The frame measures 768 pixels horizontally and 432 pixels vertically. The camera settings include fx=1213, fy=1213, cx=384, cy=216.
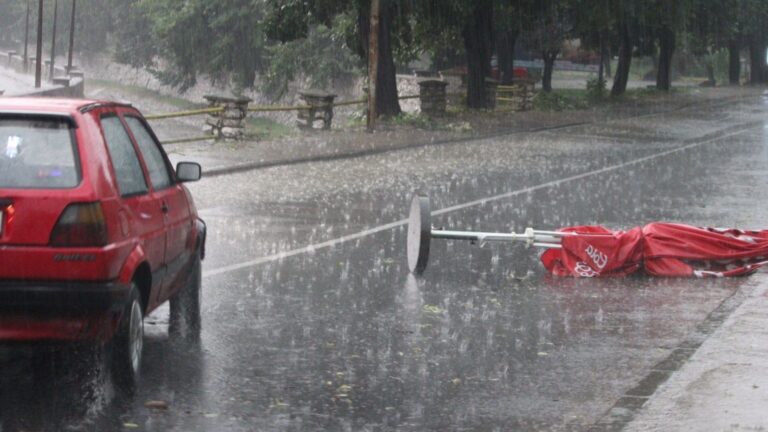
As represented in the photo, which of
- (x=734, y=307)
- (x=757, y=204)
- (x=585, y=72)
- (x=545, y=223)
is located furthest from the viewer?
(x=585, y=72)

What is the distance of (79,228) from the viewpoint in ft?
20.6

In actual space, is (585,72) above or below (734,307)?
above

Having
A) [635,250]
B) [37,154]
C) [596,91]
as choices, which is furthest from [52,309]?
[596,91]

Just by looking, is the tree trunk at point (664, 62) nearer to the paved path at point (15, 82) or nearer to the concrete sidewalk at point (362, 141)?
the concrete sidewalk at point (362, 141)

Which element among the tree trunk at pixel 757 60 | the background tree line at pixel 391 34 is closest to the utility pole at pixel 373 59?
the background tree line at pixel 391 34

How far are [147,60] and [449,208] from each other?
6954cm

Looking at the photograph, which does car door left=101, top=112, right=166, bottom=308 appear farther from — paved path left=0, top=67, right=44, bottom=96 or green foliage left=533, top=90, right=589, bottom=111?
paved path left=0, top=67, right=44, bottom=96

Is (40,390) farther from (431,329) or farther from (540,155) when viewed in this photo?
(540,155)

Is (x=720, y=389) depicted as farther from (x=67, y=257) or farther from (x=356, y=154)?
(x=356, y=154)

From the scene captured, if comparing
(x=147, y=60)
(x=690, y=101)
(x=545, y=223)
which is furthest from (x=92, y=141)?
(x=147, y=60)

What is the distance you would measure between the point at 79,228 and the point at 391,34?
3238 cm

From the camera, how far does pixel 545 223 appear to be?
1492cm

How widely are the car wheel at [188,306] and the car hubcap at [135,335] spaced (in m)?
1.50

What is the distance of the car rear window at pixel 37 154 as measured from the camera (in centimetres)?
636
